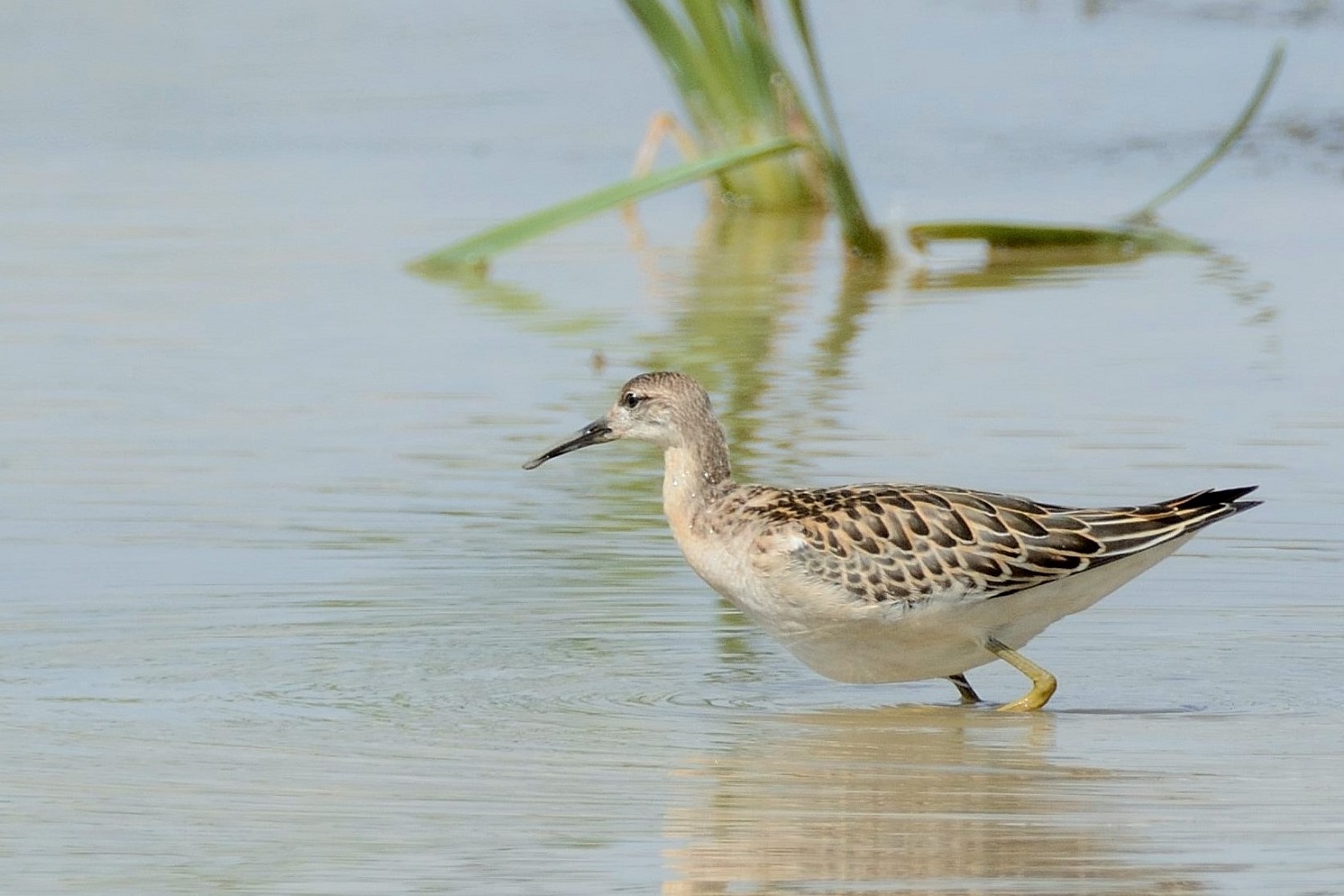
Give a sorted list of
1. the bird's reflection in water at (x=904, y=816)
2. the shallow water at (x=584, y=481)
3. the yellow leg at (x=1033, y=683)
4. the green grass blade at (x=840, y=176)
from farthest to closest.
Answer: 1. the green grass blade at (x=840, y=176)
2. the yellow leg at (x=1033, y=683)
3. the shallow water at (x=584, y=481)
4. the bird's reflection in water at (x=904, y=816)

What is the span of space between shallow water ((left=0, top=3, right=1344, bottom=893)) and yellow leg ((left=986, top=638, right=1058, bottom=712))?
0.08m

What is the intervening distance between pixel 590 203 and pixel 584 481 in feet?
7.94

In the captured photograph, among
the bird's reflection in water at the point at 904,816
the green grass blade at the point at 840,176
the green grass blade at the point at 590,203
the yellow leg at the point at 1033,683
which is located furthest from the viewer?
the green grass blade at the point at 840,176

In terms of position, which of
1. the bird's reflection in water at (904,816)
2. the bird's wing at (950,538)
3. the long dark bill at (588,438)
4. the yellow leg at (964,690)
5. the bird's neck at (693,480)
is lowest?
the yellow leg at (964,690)

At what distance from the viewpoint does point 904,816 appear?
239 inches

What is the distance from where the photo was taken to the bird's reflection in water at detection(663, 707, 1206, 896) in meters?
5.55

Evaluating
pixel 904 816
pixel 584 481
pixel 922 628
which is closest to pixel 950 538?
pixel 922 628

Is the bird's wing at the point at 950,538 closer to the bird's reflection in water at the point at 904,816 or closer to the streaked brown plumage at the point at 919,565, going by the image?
the streaked brown plumage at the point at 919,565

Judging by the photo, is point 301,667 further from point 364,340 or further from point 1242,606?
point 364,340

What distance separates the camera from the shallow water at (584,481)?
5.96 m

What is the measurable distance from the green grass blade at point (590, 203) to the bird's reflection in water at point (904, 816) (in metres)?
5.10

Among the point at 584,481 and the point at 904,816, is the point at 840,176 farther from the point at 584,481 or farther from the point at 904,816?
the point at 904,816

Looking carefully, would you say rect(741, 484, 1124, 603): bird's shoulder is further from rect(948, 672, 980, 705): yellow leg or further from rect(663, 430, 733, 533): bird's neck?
rect(948, 672, 980, 705): yellow leg

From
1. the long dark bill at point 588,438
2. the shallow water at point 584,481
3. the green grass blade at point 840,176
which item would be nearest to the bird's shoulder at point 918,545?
the shallow water at point 584,481
